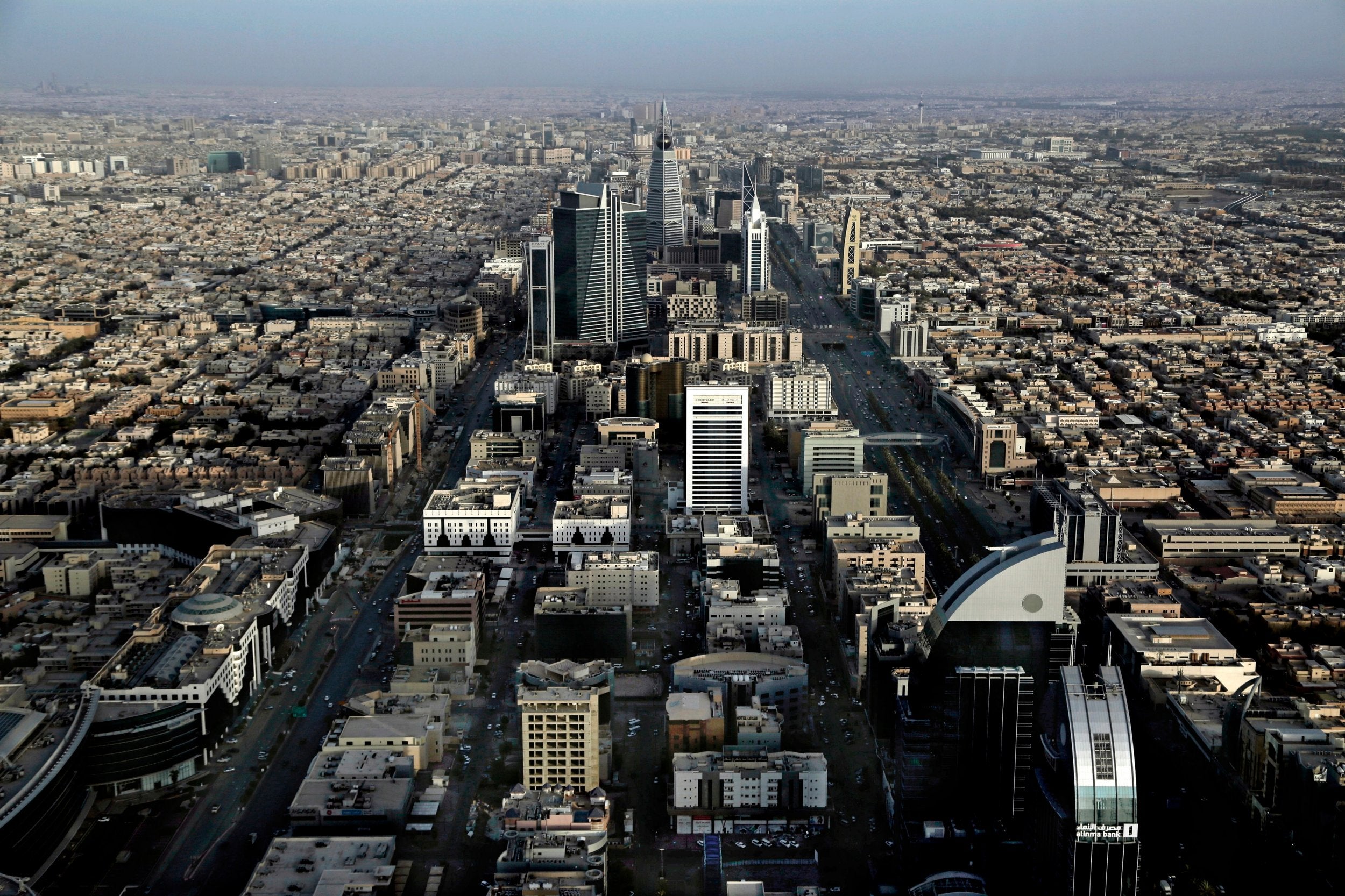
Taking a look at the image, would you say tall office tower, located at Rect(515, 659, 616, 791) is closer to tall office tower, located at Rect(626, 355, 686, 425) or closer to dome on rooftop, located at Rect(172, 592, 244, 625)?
dome on rooftop, located at Rect(172, 592, 244, 625)

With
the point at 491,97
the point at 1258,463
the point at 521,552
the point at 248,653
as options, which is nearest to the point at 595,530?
the point at 521,552

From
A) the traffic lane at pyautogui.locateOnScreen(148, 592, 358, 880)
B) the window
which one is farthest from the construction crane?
the window

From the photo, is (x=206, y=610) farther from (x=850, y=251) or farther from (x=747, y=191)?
(x=747, y=191)

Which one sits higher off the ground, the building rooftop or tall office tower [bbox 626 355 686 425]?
tall office tower [bbox 626 355 686 425]

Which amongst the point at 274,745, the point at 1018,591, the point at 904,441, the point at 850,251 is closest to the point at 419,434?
the point at 904,441

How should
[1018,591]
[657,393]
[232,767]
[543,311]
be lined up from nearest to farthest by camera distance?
[1018,591], [232,767], [657,393], [543,311]

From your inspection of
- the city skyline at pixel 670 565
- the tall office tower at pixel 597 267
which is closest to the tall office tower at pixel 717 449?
the city skyline at pixel 670 565
